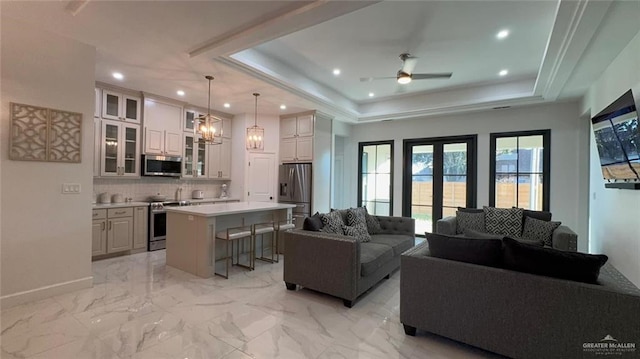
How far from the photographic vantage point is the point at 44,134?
3.08 m

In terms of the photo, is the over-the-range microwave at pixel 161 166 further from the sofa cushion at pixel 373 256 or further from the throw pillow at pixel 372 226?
the sofa cushion at pixel 373 256

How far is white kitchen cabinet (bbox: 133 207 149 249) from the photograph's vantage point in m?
4.84

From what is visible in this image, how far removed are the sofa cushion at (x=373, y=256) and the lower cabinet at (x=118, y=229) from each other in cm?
382

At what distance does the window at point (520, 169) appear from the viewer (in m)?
5.40

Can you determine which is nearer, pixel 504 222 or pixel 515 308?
pixel 515 308

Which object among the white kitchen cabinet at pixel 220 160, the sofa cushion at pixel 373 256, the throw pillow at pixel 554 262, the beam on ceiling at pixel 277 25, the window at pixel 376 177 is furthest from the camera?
the window at pixel 376 177

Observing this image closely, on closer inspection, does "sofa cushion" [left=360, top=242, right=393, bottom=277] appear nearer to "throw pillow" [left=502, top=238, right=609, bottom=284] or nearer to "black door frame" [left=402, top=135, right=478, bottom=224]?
"throw pillow" [left=502, top=238, right=609, bottom=284]

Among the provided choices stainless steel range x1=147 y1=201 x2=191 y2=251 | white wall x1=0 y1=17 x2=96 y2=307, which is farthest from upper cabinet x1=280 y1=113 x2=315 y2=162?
white wall x1=0 y1=17 x2=96 y2=307

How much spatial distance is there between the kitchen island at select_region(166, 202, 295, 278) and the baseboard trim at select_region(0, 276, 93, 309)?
3.33 feet

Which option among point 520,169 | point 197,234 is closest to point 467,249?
point 197,234

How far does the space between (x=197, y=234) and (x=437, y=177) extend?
505 centimetres

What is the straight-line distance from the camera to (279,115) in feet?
21.6

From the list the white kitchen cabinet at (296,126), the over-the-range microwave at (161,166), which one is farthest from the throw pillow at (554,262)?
the over-the-range microwave at (161,166)

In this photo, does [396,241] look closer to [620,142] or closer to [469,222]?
[469,222]
